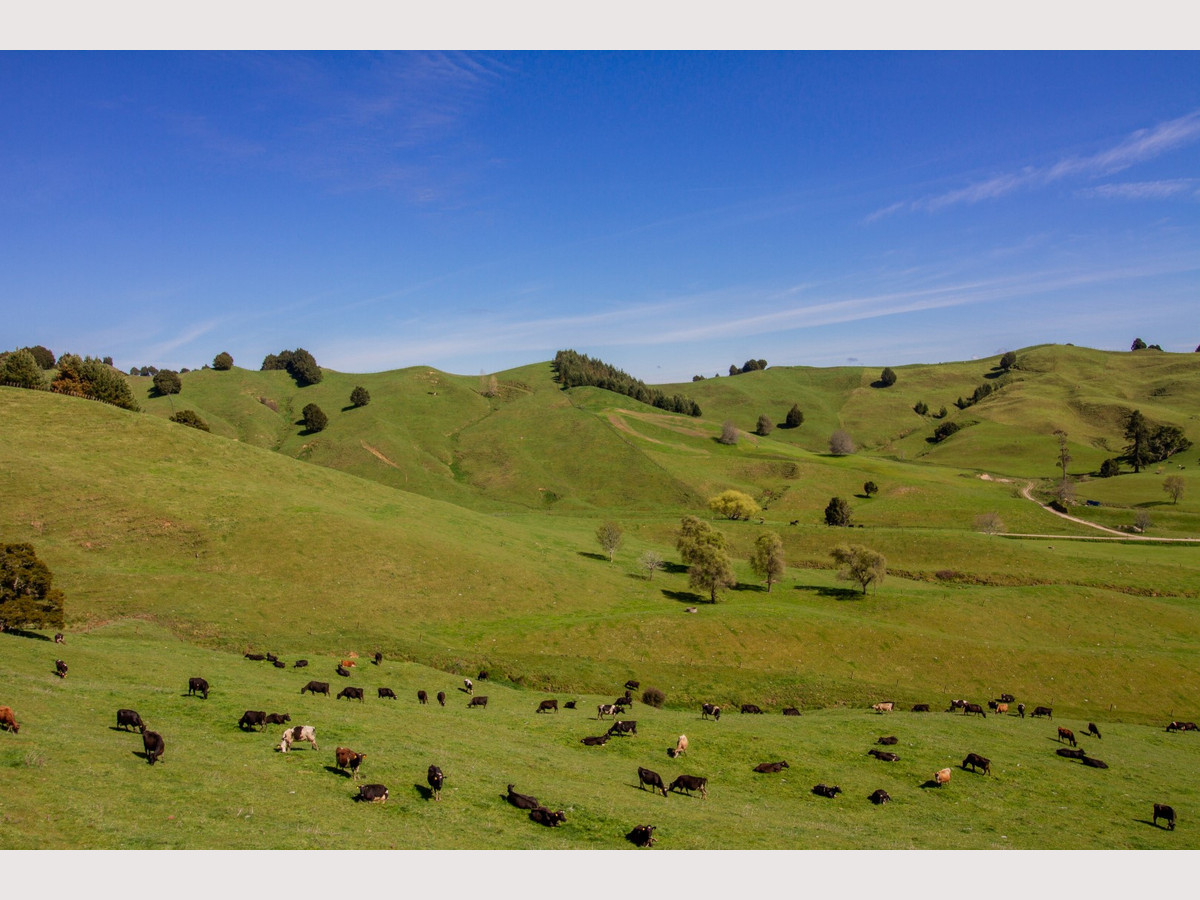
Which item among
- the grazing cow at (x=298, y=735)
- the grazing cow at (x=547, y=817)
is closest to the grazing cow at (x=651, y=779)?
the grazing cow at (x=547, y=817)

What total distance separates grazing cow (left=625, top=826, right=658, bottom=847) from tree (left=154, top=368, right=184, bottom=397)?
681ft

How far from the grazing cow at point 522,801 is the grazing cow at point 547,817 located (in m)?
0.66

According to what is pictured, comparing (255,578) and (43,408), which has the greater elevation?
(43,408)

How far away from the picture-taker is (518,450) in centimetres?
15888

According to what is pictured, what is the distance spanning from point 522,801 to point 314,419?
164 metres

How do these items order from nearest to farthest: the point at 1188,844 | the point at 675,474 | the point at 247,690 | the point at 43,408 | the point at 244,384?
the point at 1188,844, the point at 247,690, the point at 43,408, the point at 675,474, the point at 244,384

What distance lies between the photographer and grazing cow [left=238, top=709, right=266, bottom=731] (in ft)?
80.3

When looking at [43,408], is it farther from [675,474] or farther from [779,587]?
[675,474]

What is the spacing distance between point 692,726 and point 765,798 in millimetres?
9800

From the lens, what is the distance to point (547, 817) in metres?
18.7

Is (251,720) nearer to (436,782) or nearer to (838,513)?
(436,782)

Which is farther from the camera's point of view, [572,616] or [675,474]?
[675,474]

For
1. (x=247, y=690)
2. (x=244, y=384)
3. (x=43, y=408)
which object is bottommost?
(x=247, y=690)

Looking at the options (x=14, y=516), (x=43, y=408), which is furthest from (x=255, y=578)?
(x=43, y=408)
